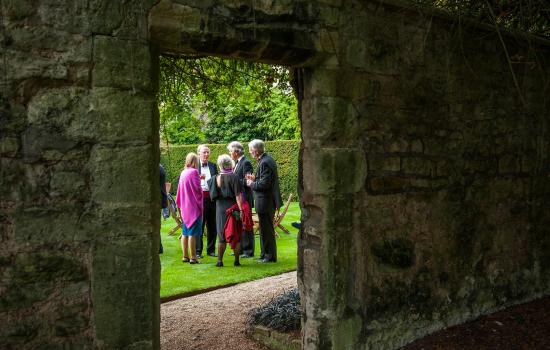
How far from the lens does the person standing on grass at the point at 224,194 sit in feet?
22.5

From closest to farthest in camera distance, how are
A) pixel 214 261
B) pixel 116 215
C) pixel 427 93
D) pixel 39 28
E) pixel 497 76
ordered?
pixel 39 28, pixel 116 215, pixel 427 93, pixel 497 76, pixel 214 261

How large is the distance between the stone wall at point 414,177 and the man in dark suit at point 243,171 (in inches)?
138

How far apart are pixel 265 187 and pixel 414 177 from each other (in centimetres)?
335

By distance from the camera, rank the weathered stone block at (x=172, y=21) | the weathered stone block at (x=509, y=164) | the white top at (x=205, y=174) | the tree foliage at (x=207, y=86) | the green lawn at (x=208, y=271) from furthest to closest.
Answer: the white top at (x=205, y=174), the green lawn at (x=208, y=271), the tree foliage at (x=207, y=86), the weathered stone block at (x=509, y=164), the weathered stone block at (x=172, y=21)

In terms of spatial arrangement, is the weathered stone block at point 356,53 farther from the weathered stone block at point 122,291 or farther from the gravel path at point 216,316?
the gravel path at point 216,316

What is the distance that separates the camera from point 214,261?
24.3ft

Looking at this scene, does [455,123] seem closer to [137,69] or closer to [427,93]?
[427,93]

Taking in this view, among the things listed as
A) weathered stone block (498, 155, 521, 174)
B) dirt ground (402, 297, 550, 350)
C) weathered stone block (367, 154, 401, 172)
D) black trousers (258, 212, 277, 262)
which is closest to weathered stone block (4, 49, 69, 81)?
weathered stone block (367, 154, 401, 172)

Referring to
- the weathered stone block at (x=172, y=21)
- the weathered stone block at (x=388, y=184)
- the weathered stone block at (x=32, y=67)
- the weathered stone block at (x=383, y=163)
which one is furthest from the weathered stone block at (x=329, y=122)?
the weathered stone block at (x=32, y=67)

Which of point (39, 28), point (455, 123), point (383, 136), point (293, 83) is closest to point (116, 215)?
point (39, 28)

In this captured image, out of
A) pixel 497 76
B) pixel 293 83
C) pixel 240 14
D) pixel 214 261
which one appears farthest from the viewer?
pixel 214 261

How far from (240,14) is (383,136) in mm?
1447

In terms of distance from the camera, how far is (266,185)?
689cm

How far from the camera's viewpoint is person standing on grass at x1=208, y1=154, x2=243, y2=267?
22.5ft
